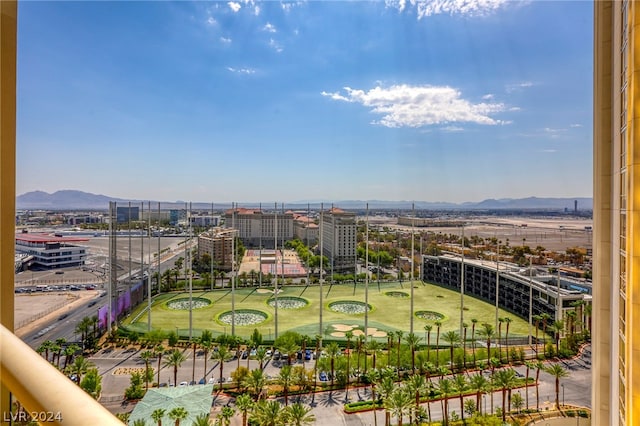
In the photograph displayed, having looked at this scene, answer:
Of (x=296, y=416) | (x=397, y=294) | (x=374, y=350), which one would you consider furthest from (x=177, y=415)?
(x=397, y=294)

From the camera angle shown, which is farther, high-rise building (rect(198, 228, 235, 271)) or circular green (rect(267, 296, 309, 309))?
high-rise building (rect(198, 228, 235, 271))

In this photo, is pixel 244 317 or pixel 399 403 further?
pixel 244 317

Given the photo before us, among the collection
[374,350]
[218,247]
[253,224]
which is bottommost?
[374,350]

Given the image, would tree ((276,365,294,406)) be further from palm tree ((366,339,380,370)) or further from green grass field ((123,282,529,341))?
green grass field ((123,282,529,341))

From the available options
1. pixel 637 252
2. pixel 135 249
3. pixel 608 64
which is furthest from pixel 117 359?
pixel 608 64

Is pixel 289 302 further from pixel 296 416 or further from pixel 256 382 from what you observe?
pixel 296 416

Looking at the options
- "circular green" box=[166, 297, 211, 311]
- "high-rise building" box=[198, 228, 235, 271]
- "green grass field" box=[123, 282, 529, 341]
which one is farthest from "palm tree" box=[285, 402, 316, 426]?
"high-rise building" box=[198, 228, 235, 271]
